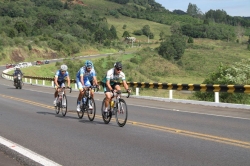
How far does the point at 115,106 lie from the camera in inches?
480

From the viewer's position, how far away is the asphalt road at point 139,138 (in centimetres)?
784

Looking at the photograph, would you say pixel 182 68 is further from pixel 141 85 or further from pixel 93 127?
pixel 93 127

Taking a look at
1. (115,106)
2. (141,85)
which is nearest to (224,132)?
(115,106)

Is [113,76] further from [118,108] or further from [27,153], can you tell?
[27,153]

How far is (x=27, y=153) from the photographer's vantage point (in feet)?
27.6

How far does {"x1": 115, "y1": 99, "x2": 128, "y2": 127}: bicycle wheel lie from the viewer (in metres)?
12.0

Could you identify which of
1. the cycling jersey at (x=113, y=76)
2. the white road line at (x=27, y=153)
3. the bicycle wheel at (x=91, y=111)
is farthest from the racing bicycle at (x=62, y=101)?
the white road line at (x=27, y=153)

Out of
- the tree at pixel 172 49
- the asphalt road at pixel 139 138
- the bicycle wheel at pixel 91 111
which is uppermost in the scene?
the tree at pixel 172 49

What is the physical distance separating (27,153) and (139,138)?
284 cm

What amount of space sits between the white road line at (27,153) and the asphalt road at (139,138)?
17 centimetres

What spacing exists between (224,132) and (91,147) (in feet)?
12.3

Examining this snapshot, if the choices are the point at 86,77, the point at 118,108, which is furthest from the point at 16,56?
the point at 118,108

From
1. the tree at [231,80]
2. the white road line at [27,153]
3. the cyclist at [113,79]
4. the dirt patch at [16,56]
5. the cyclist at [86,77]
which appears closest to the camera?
the white road line at [27,153]

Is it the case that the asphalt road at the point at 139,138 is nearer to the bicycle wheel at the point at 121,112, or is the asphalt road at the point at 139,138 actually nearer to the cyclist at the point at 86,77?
the bicycle wheel at the point at 121,112
